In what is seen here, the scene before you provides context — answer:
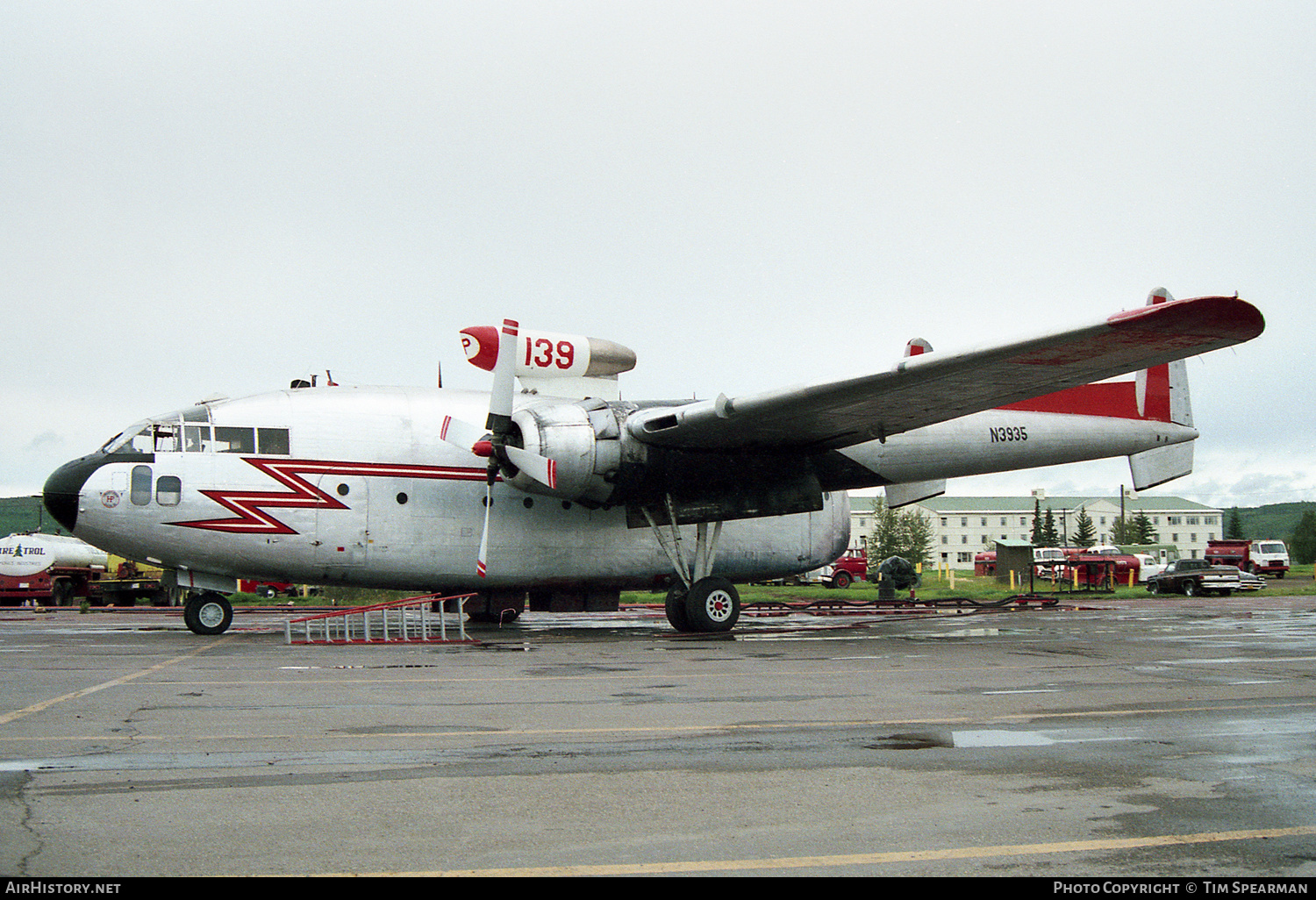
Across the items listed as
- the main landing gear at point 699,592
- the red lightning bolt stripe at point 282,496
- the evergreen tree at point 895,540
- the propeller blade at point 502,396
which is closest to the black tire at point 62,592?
the red lightning bolt stripe at point 282,496

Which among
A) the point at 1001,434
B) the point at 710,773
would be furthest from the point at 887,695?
the point at 1001,434

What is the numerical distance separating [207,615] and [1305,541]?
413 feet

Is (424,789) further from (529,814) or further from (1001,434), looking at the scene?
(1001,434)

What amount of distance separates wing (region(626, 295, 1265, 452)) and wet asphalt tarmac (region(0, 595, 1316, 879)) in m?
4.04

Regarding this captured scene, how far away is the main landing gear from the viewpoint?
714 inches

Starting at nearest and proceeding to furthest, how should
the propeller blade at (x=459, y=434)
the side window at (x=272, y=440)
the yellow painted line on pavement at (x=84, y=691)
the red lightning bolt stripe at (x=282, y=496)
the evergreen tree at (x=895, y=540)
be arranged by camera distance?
the yellow painted line on pavement at (x=84, y=691) < the red lightning bolt stripe at (x=282, y=496) < the side window at (x=272, y=440) < the propeller blade at (x=459, y=434) < the evergreen tree at (x=895, y=540)

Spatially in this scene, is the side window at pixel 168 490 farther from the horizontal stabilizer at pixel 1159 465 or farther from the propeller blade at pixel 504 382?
the horizontal stabilizer at pixel 1159 465

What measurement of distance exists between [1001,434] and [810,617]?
21.1 feet

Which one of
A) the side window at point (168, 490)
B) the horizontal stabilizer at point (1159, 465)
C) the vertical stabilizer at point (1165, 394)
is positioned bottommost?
the side window at point (168, 490)

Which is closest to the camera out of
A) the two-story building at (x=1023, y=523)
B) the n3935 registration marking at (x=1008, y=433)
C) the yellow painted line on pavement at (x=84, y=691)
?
the yellow painted line on pavement at (x=84, y=691)

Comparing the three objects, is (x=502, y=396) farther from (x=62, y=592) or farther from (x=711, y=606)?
(x=62, y=592)

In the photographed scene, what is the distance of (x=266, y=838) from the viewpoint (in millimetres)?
4457

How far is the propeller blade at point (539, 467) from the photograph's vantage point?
53.8 ft

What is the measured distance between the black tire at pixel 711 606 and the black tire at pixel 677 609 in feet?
0.47
